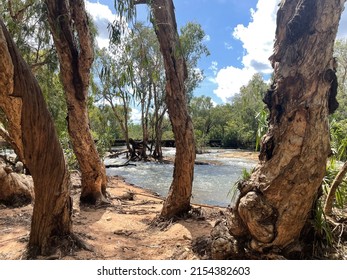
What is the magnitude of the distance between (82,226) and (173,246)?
5.53 feet

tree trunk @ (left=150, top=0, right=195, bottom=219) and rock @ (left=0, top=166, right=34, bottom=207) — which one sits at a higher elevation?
tree trunk @ (left=150, top=0, right=195, bottom=219)

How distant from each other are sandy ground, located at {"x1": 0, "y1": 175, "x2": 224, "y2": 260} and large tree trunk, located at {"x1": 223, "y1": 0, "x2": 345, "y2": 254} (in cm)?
100

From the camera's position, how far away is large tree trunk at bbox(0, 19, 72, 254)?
2406 millimetres

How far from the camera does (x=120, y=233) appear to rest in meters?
4.26

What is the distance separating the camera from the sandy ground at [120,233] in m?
3.20

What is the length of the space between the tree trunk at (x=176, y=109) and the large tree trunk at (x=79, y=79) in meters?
1.82

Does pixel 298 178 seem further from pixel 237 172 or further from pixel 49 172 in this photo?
pixel 237 172

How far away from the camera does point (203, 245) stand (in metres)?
3.11

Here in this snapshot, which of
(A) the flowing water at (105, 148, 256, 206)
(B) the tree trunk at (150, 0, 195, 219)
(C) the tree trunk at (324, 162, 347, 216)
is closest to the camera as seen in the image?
(C) the tree trunk at (324, 162, 347, 216)

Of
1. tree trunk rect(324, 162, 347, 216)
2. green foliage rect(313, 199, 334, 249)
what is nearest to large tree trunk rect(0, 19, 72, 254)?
green foliage rect(313, 199, 334, 249)

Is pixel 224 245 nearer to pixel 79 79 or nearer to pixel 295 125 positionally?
pixel 295 125

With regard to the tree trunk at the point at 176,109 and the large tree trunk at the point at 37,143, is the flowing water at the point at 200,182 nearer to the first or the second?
the tree trunk at the point at 176,109

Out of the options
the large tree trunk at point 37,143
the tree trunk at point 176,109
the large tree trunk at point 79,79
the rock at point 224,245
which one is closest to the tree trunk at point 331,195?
the rock at point 224,245

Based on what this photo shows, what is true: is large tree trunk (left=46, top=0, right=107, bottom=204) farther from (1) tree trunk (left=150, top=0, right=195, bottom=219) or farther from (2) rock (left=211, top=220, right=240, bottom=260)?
(2) rock (left=211, top=220, right=240, bottom=260)
